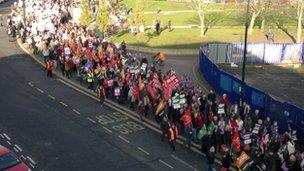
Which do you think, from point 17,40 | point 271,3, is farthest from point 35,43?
point 271,3

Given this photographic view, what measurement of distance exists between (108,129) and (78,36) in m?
14.0

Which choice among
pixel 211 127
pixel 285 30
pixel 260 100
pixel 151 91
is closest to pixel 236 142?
pixel 211 127

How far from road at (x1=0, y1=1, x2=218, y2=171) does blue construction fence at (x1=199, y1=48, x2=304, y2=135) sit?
4.75 metres

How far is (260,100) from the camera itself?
82.6 feet

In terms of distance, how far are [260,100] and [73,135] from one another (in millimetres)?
9062

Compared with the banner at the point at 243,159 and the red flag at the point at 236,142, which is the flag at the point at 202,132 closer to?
the red flag at the point at 236,142

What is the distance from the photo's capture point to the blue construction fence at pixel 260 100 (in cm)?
2247

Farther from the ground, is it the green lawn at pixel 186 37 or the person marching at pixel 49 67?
the person marching at pixel 49 67

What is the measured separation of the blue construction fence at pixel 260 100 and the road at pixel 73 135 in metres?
4.75

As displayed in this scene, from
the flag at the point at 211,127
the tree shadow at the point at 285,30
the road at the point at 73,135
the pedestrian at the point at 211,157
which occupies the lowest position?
the tree shadow at the point at 285,30

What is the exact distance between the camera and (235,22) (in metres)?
56.5

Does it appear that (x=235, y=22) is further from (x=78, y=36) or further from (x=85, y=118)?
(x=85, y=118)

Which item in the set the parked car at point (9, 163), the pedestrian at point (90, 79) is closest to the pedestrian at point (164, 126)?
the parked car at point (9, 163)

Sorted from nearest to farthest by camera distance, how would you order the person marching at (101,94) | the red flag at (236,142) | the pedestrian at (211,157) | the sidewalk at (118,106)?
the pedestrian at (211,157) → the red flag at (236,142) → the sidewalk at (118,106) → the person marching at (101,94)
